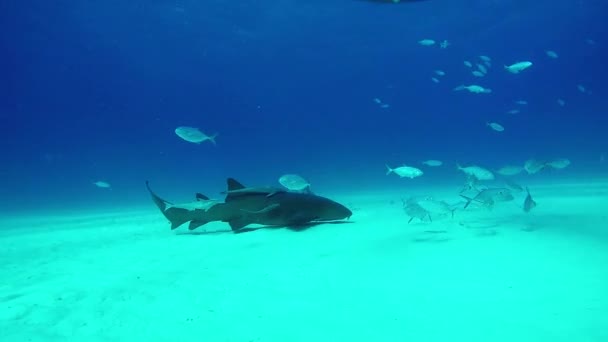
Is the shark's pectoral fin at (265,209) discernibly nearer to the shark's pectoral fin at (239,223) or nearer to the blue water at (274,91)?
the shark's pectoral fin at (239,223)

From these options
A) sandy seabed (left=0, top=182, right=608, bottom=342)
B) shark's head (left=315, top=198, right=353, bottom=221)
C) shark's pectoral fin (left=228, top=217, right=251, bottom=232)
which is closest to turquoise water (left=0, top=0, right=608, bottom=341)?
sandy seabed (left=0, top=182, right=608, bottom=342)

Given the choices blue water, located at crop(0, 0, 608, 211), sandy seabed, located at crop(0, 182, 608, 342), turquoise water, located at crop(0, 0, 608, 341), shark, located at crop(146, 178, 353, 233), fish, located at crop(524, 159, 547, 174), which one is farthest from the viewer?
blue water, located at crop(0, 0, 608, 211)

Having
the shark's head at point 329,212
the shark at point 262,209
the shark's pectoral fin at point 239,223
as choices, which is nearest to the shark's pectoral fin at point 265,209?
the shark at point 262,209

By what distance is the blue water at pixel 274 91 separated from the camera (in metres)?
39.2

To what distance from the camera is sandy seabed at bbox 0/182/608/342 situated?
218cm

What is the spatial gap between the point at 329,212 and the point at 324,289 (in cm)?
285

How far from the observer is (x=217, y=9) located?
39219 mm

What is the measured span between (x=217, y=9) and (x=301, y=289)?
137 ft

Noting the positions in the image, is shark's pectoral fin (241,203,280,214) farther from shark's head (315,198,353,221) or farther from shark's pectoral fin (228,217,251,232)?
shark's head (315,198,353,221)

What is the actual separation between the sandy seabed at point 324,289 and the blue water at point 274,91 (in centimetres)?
1869

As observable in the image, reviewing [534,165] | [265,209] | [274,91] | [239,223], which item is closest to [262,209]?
[265,209]

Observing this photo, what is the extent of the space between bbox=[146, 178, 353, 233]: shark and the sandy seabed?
534 mm

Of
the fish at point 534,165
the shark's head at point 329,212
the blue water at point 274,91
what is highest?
the blue water at point 274,91

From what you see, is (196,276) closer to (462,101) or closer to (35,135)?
(35,135)
